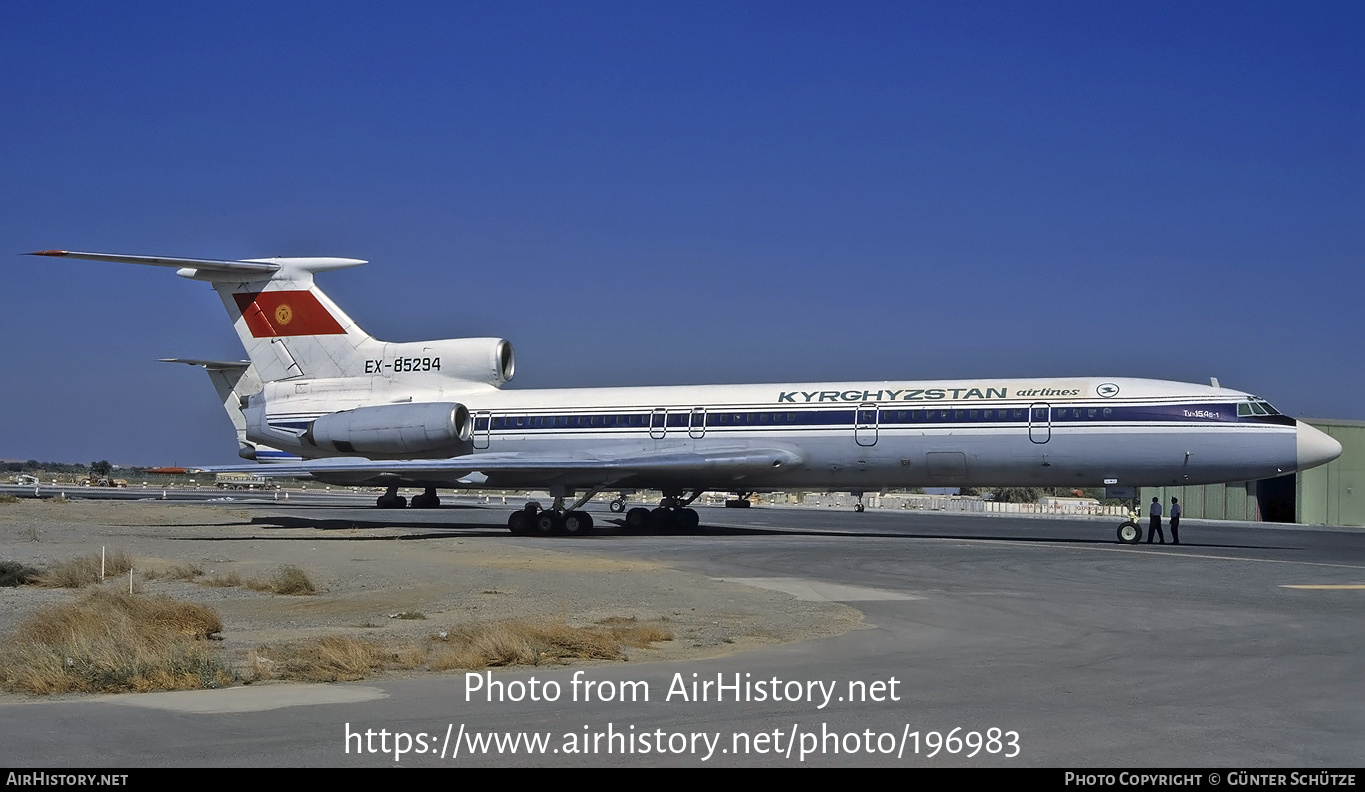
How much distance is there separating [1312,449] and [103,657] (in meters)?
26.4

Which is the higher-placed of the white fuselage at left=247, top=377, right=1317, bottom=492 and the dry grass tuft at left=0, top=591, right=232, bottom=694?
the white fuselage at left=247, top=377, right=1317, bottom=492

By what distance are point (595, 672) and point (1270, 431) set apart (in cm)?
2298

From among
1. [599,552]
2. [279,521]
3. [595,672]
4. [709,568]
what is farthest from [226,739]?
[279,521]


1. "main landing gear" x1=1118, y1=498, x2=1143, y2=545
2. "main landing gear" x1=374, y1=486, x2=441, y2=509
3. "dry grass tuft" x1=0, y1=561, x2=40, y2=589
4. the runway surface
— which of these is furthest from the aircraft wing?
"main landing gear" x1=374, y1=486, x2=441, y2=509

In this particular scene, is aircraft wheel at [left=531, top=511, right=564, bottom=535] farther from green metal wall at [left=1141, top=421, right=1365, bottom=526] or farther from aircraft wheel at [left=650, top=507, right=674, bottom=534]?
green metal wall at [left=1141, top=421, right=1365, bottom=526]

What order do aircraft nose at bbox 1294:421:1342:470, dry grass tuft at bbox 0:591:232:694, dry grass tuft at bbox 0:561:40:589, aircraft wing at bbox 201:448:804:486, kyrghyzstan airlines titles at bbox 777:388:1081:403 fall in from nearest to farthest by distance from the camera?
dry grass tuft at bbox 0:591:232:694
dry grass tuft at bbox 0:561:40:589
aircraft nose at bbox 1294:421:1342:470
kyrghyzstan airlines titles at bbox 777:388:1081:403
aircraft wing at bbox 201:448:804:486

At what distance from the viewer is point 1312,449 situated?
1114 inches

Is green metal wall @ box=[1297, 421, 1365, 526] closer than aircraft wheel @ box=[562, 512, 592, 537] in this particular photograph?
No

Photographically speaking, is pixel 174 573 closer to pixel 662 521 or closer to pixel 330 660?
pixel 330 660

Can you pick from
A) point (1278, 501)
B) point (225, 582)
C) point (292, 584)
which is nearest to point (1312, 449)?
point (292, 584)

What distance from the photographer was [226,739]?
765 cm

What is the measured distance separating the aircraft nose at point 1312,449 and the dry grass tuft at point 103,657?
81.0 ft

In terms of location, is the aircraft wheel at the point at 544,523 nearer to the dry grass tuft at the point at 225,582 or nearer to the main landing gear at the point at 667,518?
the main landing gear at the point at 667,518

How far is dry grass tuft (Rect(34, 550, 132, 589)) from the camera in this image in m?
18.3
